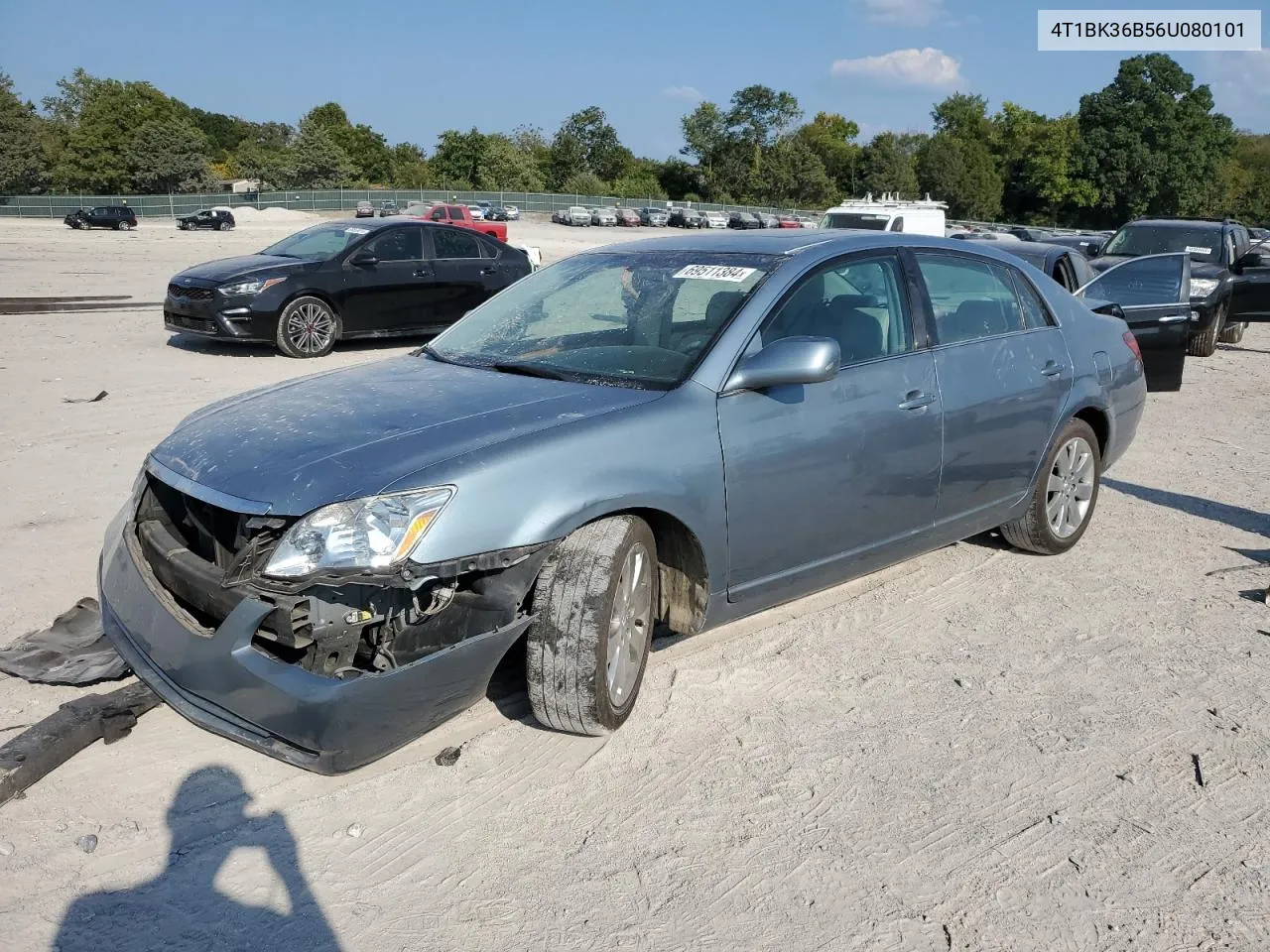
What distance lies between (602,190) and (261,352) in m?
85.4

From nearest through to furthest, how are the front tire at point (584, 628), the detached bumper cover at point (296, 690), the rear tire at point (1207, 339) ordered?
the detached bumper cover at point (296, 690)
the front tire at point (584, 628)
the rear tire at point (1207, 339)

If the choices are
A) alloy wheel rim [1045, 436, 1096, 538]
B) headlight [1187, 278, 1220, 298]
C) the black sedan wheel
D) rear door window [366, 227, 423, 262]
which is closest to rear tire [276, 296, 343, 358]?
the black sedan wheel

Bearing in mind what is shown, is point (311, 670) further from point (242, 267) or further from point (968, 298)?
point (242, 267)

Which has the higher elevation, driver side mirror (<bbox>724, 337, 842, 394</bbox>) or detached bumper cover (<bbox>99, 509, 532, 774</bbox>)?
driver side mirror (<bbox>724, 337, 842, 394</bbox>)

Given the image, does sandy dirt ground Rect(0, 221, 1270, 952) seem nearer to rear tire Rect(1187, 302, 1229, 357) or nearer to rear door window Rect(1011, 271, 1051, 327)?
rear door window Rect(1011, 271, 1051, 327)

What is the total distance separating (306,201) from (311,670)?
70947mm

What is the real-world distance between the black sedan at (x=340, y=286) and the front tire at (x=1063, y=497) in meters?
8.32

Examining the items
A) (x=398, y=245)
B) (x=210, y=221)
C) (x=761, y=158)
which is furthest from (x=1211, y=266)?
(x=761, y=158)

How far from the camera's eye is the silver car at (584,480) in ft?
10.4

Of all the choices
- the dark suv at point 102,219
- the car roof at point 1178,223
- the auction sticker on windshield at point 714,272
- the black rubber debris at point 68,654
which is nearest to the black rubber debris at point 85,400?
the black rubber debris at point 68,654

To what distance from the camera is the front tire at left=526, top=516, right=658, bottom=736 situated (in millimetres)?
3445

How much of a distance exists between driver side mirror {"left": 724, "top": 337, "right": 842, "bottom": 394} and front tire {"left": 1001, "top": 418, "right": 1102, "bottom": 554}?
2005 mm

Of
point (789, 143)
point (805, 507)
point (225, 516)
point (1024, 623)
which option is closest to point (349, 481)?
point (225, 516)

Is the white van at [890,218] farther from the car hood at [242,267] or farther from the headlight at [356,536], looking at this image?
the headlight at [356,536]
